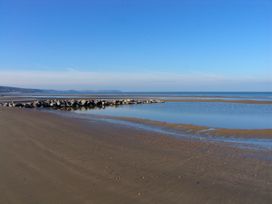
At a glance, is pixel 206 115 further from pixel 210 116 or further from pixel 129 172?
pixel 129 172

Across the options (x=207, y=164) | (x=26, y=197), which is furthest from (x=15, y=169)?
(x=207, y=164)

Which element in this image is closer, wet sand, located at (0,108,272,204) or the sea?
wet sand, located at (0,108,272,204)

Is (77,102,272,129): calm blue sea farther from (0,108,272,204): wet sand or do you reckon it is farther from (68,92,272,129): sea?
(0,108,272,204): wet sand

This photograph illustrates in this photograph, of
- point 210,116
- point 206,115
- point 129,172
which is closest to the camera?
point 129,172

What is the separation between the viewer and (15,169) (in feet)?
25.5

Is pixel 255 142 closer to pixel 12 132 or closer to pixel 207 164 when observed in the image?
pixel 207 164

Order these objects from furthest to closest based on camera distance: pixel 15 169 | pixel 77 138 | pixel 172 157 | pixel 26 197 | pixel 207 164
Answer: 1. pixel 77 138
2. pixel 172 157
3. pixel 207 164
4. pixel 15 169
5. pixel 26 197

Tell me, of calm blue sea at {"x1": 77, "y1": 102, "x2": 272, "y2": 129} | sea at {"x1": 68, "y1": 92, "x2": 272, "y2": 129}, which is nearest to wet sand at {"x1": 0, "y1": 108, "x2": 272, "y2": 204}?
calm blue sea at {"x1": 77, "y1": 102, "x2": 272, "y2": 129}

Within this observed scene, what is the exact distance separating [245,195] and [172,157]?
355cm

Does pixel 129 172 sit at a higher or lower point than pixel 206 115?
higher

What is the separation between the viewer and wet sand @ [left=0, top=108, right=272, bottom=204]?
6020mm

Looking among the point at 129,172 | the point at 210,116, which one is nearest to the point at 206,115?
the point at 210,116

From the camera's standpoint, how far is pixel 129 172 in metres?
7.70

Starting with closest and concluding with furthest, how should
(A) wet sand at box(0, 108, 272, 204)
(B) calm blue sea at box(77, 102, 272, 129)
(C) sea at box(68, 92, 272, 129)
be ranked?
1. (A) wet sand at box(0, 108, 272, 204)
2. (B) calm blue sea at box(77, 102, 272, 129)
3. (C) sea at box(68, 92, 272, 129)
